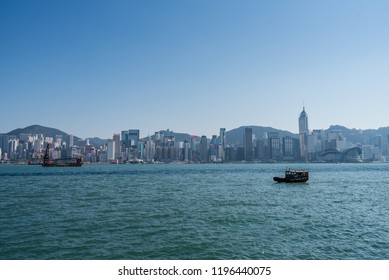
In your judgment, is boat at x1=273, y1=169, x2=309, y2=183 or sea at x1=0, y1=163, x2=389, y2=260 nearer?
sea at x1=0, y1=163, x2=389, y2=260

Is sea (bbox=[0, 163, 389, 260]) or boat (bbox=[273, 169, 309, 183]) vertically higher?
boat (bbox=[273, 169, 309, 183])

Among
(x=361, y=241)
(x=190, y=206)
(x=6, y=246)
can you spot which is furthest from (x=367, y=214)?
(x=6, y=246)

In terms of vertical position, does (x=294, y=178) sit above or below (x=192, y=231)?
above

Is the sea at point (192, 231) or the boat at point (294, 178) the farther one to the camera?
the boat at point (294, 178)

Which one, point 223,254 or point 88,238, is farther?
point 88,238

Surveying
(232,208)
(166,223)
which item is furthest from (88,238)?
(232,208)

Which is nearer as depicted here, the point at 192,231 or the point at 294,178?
the point at 192,231

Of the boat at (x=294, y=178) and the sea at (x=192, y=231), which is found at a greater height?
the boat at (x=294, y=178)
